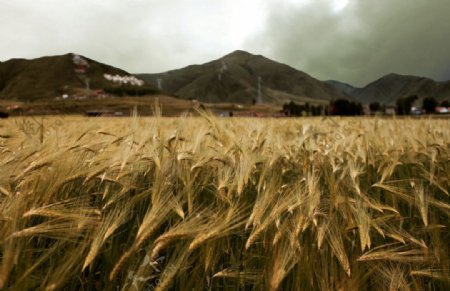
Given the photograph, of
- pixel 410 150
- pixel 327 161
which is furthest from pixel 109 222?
pixel 410 150

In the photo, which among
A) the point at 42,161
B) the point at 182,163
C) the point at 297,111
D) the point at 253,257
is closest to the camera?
the point at 253,257

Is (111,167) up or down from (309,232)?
up

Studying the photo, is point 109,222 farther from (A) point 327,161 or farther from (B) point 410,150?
(B) point 410,150

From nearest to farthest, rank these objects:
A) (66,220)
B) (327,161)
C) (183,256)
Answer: (183,256)
(66,220)
(327,161)

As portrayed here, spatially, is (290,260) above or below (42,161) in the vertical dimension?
below

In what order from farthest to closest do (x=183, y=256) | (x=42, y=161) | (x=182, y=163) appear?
(x=182, y=163), (x=42, y=161), (x=183, y=256)

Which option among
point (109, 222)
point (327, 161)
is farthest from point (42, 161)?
point (327, 161)

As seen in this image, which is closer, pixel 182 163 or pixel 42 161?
pixel 42 161

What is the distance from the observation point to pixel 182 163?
1.74 m

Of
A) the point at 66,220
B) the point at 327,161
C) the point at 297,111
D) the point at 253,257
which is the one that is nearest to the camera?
the point at 66,220

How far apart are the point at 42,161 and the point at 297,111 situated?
59.7 metres

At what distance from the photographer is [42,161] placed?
1.44 m

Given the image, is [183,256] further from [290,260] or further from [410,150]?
[410,150]

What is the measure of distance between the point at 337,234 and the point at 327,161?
117 cm
